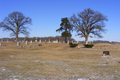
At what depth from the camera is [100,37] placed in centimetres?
4106

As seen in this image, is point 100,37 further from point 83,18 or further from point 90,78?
point 90,78

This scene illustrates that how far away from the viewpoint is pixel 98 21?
40719 millimetres

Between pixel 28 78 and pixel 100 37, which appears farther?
pixel 100 37

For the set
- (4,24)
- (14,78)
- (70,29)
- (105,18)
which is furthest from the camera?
(70,29)

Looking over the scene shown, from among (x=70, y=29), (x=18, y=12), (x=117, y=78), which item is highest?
(x=18, y=12)

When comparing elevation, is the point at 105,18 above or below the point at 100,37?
above

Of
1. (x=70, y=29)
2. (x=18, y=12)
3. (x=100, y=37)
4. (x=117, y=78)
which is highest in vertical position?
(x=18, y=12)

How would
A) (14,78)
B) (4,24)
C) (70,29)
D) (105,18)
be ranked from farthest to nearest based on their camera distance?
1. (70,29)
2. (4,24)
3. (105,18)
4. (14,78)

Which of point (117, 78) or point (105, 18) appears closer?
point (117, 78)

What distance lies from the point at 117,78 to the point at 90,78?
1.32 m

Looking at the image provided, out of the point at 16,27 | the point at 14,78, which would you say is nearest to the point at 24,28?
the point at 16,27

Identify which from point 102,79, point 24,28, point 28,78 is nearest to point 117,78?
point 102,79

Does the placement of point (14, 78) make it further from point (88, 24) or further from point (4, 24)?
point (4, 24)

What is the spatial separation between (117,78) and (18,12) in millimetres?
47476
